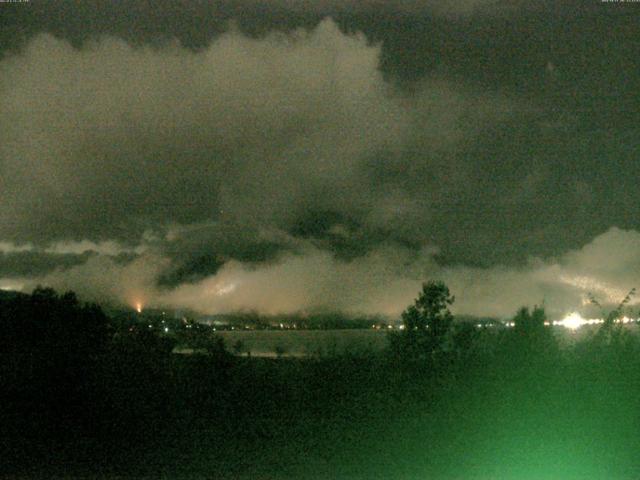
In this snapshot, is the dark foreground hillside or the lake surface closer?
the dark foreground hillside

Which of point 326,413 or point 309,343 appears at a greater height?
point 309,343

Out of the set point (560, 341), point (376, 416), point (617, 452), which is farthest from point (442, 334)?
point (617, 452)

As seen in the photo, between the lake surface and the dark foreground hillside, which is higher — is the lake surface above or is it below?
above

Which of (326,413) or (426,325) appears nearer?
(326,413)

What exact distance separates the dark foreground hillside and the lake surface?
484mm

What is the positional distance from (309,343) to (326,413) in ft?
18.0

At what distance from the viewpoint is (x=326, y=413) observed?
47.5ft

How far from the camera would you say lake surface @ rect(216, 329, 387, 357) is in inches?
637

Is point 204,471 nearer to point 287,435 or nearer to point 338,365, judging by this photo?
point 287,435

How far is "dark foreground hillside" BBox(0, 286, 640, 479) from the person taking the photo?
38.3 feet

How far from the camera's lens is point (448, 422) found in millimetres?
13523

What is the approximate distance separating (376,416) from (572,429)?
Result: 323cm

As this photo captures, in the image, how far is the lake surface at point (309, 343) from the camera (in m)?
16.2

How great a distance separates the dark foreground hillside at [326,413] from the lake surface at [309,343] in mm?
484
